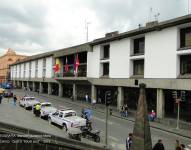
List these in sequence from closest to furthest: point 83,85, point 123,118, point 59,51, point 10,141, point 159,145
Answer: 1. point 10,141
2. point 159,145
3. point 123,118
4. point 83,85
5. point 59,51

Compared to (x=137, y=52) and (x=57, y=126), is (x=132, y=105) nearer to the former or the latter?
(x=137, y=52)

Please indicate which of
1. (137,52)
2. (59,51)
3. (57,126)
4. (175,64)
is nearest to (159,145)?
(57,126)

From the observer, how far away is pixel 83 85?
51344 mm

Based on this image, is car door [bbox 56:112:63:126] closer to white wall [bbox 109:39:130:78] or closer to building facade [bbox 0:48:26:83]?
white wall [bbox 109:39:130:78]

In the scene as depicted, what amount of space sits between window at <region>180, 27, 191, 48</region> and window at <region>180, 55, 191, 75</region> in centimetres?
123

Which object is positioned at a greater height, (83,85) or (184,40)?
(184,40)

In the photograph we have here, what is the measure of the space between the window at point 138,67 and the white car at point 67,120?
1315cm

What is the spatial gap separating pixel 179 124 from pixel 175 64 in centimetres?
615

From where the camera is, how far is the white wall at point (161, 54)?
29.6 m

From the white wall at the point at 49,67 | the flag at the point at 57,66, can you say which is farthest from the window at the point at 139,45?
the white wall at the point at 49,67

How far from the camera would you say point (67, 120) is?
23.9 meters

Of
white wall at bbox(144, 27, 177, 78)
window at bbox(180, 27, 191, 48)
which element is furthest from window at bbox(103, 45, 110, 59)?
window at bbox(180, 27, 191, 48)

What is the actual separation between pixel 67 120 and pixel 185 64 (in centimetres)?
1374

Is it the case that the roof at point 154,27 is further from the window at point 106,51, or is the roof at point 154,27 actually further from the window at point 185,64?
the window at point 185,64
